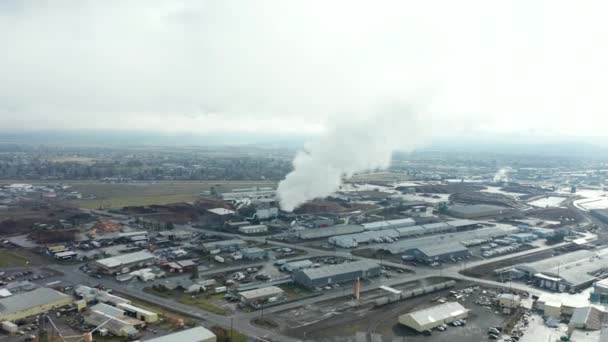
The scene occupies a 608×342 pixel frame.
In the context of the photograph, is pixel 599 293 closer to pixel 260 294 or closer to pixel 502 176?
pixel 260 294

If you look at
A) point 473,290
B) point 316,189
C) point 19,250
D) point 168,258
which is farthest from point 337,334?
point 316,189

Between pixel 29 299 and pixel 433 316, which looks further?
pixel 29 299

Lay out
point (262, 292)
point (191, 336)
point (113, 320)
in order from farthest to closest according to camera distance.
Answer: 1. point (262, 292)
2. point (113, 320)
3. point (191, 336)

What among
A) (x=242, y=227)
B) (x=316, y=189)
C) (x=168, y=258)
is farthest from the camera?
(x=316, y=189)

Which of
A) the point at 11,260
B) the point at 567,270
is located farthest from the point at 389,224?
the point at 11,260

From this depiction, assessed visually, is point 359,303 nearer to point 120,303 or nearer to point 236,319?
point 236,319

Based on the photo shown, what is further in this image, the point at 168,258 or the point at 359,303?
the point at 168,258

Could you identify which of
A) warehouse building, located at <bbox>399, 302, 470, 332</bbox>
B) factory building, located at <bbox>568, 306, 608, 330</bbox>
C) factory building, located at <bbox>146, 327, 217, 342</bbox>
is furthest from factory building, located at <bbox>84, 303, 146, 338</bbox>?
factory building, located at <bbox>568, 306, 608, 330</bbox>
